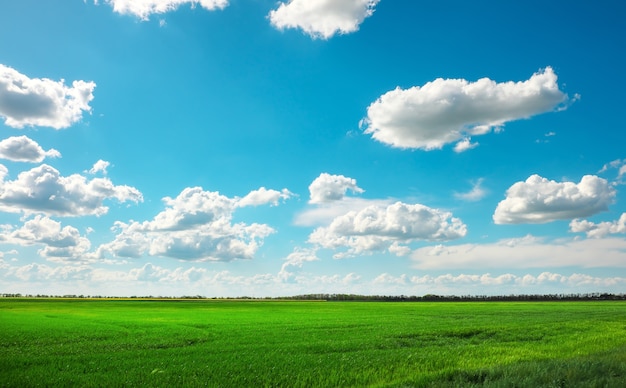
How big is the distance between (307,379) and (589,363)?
1012cm

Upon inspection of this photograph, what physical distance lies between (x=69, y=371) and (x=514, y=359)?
18324mm

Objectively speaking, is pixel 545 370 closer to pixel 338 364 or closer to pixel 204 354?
pixel 338 364

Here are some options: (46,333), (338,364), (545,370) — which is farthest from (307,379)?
(46,333)

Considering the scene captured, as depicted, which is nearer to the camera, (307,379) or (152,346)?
(307,379)

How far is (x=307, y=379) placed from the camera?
15336mm

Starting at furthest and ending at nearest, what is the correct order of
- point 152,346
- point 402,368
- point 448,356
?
point 152,346 → point 448,356 → point 402,368

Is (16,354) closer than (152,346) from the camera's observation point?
Yes

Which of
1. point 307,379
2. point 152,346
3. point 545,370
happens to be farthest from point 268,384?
point 152,346

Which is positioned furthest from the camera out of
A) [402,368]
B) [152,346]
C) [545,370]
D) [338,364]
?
[152,346]

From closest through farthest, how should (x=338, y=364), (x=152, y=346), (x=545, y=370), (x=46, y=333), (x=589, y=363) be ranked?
1. (x=545, y=370)
2. (x=589, y=363)
3. (x=338, y=364)
4. (x=152, y=346)
5. (x=46, y=333)

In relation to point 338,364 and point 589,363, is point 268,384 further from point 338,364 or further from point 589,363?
point 589,363

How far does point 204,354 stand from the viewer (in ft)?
70.7

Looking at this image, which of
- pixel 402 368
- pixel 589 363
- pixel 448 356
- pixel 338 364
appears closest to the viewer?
pixel 589 363

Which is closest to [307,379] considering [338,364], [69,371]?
[338,364]
